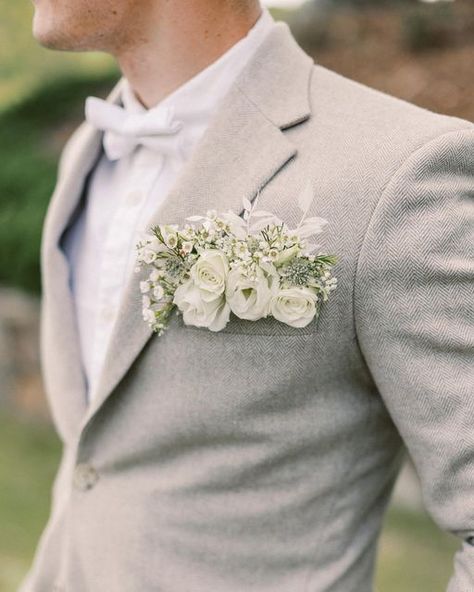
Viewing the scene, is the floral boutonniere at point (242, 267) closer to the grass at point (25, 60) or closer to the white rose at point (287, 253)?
the white rose at point (287, 253)

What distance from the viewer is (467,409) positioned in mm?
1343

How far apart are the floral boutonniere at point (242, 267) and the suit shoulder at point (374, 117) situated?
185 mm

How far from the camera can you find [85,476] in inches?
64.7

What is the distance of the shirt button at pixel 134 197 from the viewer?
1689mm

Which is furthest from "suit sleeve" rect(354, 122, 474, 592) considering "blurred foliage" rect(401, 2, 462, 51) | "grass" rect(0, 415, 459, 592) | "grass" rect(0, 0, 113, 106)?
"grass" rect(0, 0, 113, 106)

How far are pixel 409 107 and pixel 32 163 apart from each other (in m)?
4.45

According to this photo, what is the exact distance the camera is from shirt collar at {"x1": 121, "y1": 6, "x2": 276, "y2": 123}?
1606mm

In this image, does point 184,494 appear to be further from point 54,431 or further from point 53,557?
point 54,431

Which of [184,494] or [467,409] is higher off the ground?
[467,409]

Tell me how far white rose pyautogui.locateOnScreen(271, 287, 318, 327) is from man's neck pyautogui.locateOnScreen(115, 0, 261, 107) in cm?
54

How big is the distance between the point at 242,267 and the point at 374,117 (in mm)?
359

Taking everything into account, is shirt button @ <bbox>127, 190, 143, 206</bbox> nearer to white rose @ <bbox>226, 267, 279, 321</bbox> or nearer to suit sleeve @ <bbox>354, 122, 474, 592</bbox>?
white rose @ <bbox>226, 267, 279, 321</bbox>

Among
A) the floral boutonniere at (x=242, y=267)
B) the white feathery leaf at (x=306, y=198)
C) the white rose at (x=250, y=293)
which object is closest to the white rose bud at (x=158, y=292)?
the floral boutonniere at (x=242, y=267)

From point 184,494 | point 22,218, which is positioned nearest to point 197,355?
point 184,494
